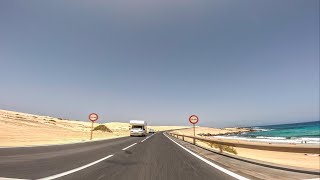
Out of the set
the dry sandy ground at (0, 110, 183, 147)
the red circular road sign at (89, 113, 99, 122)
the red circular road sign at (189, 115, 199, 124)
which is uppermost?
the red circular road sign at (89, 113, 99, 122)

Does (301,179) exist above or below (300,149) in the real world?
below

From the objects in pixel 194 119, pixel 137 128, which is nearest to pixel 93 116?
pixel 194 119

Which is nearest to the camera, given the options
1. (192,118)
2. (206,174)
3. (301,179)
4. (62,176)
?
(301,179)

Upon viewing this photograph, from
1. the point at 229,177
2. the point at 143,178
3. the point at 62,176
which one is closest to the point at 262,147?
the point at 229,177

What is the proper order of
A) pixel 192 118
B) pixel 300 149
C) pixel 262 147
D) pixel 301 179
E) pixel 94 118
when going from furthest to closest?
1. pixel 94 118
2. pixel 192 118
3. pixel 262 147
4. pixel 300 149
5. pixel 301 179

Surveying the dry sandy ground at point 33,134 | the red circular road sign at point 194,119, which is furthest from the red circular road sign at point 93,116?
the red circular road sign at point 194,119

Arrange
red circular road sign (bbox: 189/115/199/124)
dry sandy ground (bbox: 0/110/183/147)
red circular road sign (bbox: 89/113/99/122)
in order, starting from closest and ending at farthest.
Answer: red circular road sign (bbox: 189/115/199/124), dry sandy ground (bbox: 0/110/183/147), red circular road sign (bbox: 89/113/99/122)

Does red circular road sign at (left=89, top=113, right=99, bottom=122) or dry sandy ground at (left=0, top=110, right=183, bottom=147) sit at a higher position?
red circular road sign at (left=89, top=113, right=99, bottom=122)

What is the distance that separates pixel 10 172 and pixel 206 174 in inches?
215

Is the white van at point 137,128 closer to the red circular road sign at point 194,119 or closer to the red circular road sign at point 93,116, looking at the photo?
the red circular road sign at point 93,116

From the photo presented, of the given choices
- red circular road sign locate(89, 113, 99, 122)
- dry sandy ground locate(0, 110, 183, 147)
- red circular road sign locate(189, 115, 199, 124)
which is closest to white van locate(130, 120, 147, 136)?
dry sandy ground locate(0, 110, 183, 147)

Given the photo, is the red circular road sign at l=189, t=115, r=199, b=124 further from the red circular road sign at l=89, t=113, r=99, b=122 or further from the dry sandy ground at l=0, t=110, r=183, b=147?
the red circular road sign at l=89, t=113, r=99, b=122

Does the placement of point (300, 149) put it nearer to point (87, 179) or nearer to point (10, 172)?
point (87, 179)

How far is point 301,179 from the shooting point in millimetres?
5488
